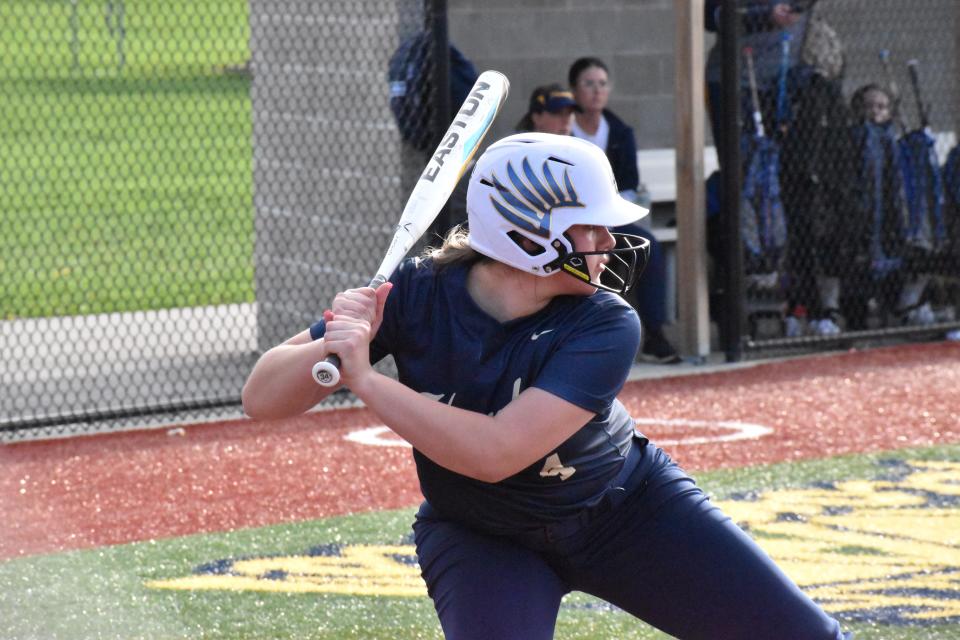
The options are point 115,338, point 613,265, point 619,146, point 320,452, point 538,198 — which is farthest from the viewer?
point 115,338

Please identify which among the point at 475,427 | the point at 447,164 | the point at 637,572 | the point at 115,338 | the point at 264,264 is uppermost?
the point at 447,164

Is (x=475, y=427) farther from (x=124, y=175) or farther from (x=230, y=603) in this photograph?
(x=124, y=175)

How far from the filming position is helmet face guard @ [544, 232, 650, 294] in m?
3.27

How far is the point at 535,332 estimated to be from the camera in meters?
3.36

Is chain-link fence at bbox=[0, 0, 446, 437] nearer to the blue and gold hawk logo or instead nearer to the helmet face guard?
the helmet face guard

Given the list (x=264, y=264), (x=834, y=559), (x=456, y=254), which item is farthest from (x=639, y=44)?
(x=456, y=254)

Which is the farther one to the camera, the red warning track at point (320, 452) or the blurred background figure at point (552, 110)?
the blurred background figure at point (552, 110)

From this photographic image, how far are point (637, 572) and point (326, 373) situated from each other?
0.84 metres

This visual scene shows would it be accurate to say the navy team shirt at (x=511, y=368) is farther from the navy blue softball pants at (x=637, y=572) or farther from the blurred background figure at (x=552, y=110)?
the blurred background figure at (x=552, y=110)

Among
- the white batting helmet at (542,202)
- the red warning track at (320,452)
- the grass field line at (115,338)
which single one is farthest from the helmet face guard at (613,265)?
the grass field line at (115,338)

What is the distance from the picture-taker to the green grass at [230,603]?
481cm

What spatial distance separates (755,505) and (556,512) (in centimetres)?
309

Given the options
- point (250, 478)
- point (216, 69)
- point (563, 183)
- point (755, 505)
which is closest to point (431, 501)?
point (563, 183)

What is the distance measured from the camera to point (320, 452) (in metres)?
7.41
